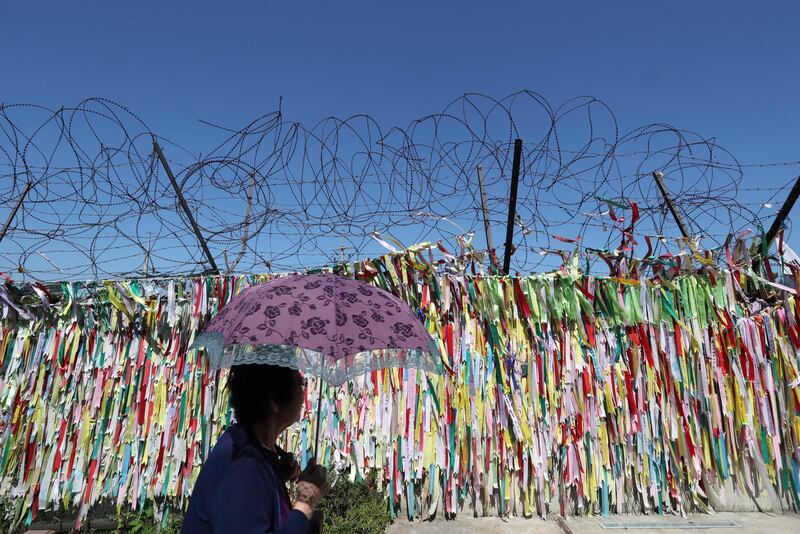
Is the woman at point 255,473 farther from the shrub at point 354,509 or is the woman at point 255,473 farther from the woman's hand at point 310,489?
the shrub at point 354,509

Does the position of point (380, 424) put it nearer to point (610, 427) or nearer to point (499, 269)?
point (499, 269)

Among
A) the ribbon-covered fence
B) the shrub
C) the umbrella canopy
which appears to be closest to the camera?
the umbrella canopy

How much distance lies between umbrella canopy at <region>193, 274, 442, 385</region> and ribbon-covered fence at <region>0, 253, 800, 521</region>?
165 cm

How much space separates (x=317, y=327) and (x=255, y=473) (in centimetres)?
52

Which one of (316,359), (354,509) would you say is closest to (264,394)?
(316,359)

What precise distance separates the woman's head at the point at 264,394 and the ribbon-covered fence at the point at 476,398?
205 centimetres

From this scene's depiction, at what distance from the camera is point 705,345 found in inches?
145

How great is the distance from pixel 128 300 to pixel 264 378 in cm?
258

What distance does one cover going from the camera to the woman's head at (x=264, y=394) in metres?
1.45

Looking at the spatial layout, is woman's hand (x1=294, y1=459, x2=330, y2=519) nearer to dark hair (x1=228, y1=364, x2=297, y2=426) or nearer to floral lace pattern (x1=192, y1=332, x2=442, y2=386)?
dark hair (x1=228, y1=364, x2=297, y2=426)

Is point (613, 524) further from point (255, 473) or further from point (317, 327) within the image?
point (255, 473)

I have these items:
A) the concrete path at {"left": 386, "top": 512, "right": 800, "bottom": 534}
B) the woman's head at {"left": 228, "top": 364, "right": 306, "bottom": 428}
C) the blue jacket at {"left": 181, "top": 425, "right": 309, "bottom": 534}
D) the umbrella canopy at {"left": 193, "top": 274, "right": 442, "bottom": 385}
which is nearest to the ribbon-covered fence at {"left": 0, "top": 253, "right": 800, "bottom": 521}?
the concrete path at {"left": 386, "top": 512, "right": 800, "bottom": 534}

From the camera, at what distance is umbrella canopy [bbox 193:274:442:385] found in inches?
63.7

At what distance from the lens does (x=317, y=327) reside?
5.41 feet
